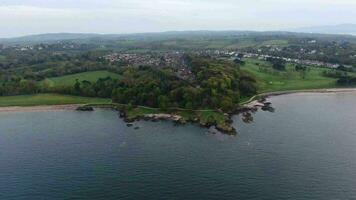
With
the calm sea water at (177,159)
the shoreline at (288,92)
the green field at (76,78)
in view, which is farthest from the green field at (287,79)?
the green field at (76,78)

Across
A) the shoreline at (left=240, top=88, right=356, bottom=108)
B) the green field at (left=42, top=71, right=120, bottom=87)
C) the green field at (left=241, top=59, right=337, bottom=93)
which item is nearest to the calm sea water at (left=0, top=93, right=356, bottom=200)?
the shoreline at (left=240, top=88, right=356, bottom=108)

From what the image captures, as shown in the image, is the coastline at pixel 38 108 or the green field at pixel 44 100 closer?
the coastline at pixel 38 108

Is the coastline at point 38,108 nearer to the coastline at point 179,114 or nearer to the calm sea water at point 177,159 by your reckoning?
the coastline at point 179,114

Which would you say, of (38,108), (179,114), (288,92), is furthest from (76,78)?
(288,92)

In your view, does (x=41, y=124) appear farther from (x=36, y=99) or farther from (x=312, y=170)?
(x=312, y=170)

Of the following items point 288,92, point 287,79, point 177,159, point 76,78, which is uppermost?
point 76,78

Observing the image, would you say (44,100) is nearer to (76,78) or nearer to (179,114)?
(76,78)
